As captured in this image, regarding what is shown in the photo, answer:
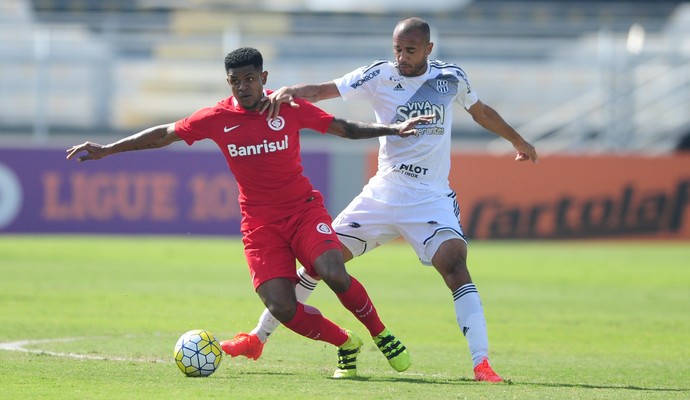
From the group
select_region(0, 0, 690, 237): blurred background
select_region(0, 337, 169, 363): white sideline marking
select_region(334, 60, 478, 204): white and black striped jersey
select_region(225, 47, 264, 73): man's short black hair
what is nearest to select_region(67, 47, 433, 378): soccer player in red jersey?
select_region(225, 47, 264, 73): man's short black hair

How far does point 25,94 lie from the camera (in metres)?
25.9

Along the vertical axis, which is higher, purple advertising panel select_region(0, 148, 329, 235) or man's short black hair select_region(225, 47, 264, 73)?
man's short black hair select_region(225, 47, 264, 73)

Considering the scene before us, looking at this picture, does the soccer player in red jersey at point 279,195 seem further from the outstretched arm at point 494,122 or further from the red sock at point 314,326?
the outstretched arm at point 494,122

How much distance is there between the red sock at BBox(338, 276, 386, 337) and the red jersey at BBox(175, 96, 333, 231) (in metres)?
0.72

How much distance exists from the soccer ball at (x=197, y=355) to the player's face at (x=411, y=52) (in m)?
2.40

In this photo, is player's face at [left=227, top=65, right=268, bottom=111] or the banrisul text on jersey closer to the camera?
player's face at [left=227, top=65, right=268, bottom=111]

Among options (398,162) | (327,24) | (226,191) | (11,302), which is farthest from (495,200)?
(398,162)

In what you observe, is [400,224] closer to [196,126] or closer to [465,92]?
[465,92]

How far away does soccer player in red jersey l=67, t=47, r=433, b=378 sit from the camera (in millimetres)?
8102

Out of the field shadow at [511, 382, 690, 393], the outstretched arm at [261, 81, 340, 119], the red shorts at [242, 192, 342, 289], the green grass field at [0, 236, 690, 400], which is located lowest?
the green grass field at [0, 236, 690, 400]

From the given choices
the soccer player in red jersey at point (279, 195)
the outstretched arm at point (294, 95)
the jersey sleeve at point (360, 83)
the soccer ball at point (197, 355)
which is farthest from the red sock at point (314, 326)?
the jersey sleeve at point (360, 83)

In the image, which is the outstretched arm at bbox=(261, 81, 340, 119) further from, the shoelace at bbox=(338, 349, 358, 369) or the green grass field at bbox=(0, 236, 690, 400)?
the green grass field at bbox=(0, 236, 690, 400)

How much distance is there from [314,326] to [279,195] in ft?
3.09

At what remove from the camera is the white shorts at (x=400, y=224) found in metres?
8.54
